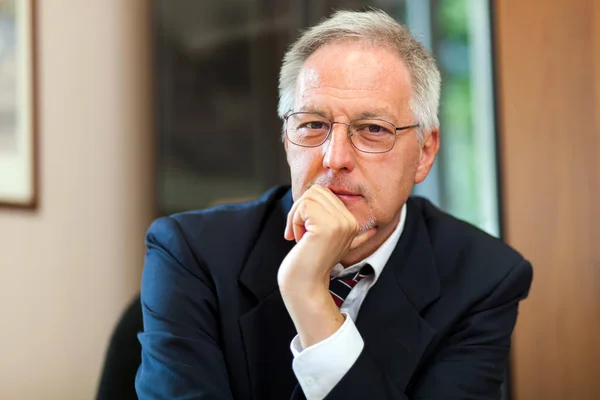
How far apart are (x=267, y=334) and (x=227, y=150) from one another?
57.4 inches

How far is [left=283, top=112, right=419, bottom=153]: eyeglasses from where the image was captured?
1.50 metres

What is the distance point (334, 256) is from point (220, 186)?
1.54 metres

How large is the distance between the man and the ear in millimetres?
15

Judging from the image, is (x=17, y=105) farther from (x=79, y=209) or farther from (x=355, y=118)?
(x=355, y=118)

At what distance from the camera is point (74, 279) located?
257 cm

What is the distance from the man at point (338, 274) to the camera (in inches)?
54.2

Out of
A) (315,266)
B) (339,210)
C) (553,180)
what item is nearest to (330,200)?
(339,210)

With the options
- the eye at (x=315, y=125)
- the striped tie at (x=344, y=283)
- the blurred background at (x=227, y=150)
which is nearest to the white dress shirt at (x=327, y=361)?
the striped tie at (x=344, y=283)

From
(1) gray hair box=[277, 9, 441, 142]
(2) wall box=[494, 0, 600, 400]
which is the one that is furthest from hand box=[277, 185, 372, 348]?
(2) wall box=[494, 0, 600, 400]

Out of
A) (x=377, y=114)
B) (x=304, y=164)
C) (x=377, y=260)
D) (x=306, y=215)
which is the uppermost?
(x=377, y=114)

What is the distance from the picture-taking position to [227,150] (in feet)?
9.43

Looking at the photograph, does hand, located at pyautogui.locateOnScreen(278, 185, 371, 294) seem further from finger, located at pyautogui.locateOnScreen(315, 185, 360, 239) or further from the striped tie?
the striped tie

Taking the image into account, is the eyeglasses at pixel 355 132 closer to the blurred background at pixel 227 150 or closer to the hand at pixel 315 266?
the hand at pixel 315 266

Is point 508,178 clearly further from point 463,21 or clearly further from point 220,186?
point 220,186
